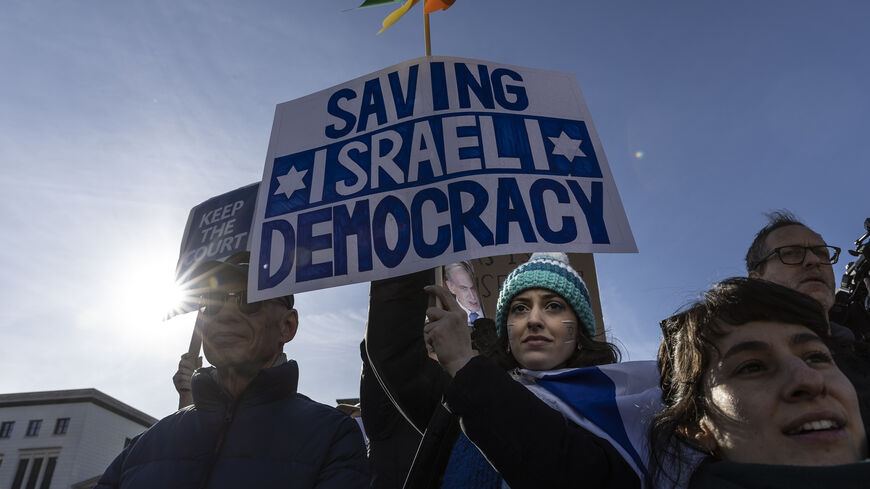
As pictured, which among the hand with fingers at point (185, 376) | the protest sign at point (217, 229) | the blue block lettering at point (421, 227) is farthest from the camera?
the protest sign at point (217, 229)

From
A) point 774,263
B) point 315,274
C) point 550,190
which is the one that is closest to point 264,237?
point 315,274

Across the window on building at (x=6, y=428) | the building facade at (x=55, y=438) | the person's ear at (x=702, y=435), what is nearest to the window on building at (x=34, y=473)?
the building facade at (x=55, y=438)

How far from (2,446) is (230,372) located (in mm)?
52488

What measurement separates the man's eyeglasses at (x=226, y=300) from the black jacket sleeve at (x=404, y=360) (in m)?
1.07

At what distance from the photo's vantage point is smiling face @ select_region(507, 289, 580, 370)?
226cm

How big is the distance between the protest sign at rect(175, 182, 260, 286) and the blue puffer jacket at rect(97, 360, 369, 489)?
90.6 inches

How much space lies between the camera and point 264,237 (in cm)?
220

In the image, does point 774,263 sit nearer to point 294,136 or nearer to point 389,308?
point 389,308

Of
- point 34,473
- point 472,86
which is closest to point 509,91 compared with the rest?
point 472,86

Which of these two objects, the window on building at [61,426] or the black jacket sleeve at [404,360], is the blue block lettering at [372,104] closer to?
the black jacket sleeve at [404,360]

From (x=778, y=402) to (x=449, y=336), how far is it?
0.84 m

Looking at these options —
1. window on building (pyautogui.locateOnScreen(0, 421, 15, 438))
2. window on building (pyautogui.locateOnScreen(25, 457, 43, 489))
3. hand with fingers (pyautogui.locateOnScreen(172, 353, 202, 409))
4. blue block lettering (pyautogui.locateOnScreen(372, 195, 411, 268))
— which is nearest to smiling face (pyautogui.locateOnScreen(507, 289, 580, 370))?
blue block lettering (pyautogui.locateOnScreen(372, 195, 411, 268))

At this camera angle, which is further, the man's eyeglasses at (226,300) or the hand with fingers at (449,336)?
the man's eyeglasses at (226,300)

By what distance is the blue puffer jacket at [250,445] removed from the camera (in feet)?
7.41
